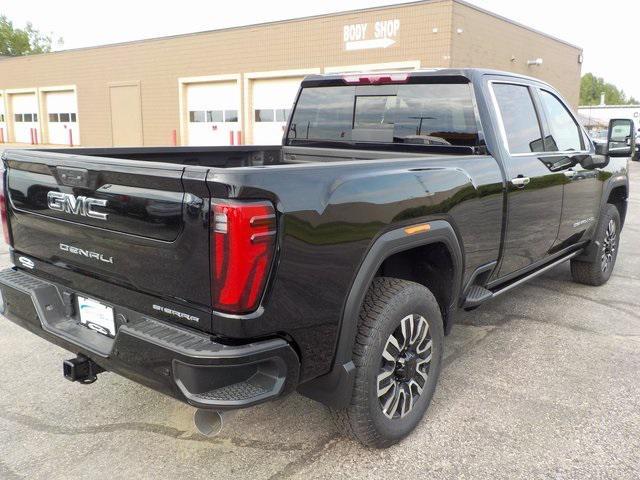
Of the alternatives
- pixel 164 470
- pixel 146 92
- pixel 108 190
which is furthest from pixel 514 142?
pixel 146 92

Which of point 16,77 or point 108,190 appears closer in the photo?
point 108,190

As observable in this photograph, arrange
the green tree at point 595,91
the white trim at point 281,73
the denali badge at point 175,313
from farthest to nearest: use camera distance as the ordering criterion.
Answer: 1. the green tree at point 595,91
2. the white trim at point 281,73
3. the denali badge at point 175,313

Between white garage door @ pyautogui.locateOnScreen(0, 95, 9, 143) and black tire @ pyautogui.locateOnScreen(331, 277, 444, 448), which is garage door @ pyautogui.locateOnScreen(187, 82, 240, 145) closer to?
white garage door @ pyautogui.locateOnScreen(0, 95, 9, 143)

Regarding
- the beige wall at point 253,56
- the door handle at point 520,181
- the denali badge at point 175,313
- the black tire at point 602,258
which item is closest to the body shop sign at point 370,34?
the beige wall at point 253,56

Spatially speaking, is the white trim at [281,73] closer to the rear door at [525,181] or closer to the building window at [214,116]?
the building window at [214,116]

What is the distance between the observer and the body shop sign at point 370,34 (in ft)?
66.4

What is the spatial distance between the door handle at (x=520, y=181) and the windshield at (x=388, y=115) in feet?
1.16

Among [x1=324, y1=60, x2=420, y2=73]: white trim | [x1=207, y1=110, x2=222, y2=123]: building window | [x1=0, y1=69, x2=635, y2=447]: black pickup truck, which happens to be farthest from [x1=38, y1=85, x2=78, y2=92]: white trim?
[x1=0, y1=69, x2=635, y2=447]: black pickup truck

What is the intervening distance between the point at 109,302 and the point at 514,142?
9.08 feet

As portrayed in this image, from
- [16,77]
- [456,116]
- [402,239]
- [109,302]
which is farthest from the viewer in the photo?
[16,77]

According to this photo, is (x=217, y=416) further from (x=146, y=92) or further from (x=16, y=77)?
(x=16, y=77)

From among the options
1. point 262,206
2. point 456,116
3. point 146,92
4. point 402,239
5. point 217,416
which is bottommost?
point 217,416

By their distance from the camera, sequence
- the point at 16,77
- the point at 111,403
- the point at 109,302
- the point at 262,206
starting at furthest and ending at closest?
the point at 16,77
the point at 111,403
the point at 109,302
the point at 262,206

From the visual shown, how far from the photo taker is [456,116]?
373 centimetres
